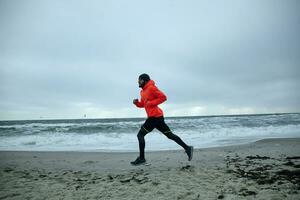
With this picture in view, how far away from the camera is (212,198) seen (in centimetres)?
302

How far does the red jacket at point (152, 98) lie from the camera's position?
17.1 feet

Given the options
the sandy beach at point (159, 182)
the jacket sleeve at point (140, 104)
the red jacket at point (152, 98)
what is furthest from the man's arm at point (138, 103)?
the sandy beach at point (159, 182)

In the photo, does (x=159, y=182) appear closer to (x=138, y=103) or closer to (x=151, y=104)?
(x=151, y=104)

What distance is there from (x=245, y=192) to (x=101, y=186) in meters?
2.01

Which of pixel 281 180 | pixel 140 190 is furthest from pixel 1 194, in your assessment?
pixel 281 180

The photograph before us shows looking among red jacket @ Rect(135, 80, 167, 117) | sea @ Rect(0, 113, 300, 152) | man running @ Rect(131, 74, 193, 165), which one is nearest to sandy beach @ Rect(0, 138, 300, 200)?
man running @ Rect(131, 74, 193, 165)

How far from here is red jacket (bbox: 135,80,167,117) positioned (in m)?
5.21

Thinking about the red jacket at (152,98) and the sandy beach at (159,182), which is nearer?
the sandy beach at (159,182)

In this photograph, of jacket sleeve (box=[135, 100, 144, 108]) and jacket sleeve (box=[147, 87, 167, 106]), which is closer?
jacket sleeve (box=[147, 87, 167, 106])

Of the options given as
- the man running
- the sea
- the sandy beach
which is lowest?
the sea

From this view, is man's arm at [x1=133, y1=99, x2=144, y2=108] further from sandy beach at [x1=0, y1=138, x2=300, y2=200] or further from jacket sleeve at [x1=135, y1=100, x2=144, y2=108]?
sandy beach at [x1=0, y1=138, x2=300, y2=200]

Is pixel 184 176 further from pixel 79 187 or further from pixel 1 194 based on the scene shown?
pixel 1 194

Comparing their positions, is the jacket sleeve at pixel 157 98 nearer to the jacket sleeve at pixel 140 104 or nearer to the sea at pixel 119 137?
the jacket sleeve at pixel 140 104

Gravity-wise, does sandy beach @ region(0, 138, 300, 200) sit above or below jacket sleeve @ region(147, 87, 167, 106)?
below
